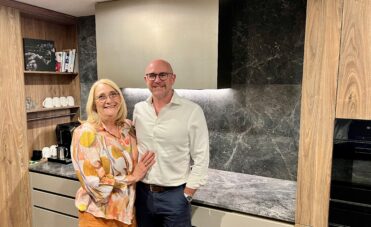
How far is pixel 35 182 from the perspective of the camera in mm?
2453

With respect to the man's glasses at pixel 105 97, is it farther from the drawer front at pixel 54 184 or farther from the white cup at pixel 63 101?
the white cup at pixel 63 101

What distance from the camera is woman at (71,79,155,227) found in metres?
1.55

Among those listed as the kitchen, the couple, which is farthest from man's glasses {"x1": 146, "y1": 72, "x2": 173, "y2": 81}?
the kitchen

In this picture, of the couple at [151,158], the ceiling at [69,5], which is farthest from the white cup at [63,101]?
the couple at [151,158]

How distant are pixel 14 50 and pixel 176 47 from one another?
1.39 metres

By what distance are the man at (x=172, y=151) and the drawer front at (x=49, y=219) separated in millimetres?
1043

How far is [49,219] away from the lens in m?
2.45

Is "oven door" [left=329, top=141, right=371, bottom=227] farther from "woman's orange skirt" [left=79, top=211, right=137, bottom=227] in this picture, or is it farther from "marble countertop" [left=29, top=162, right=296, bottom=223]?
"woman's orange skirt" [left=79, top=211, right=137, bottom=227]

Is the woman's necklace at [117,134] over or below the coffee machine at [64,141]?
over

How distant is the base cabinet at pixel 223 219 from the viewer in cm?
163

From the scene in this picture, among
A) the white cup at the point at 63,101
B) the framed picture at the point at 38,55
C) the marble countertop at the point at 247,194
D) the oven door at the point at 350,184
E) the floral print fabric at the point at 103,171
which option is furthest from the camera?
the white cup at the point at 63,101

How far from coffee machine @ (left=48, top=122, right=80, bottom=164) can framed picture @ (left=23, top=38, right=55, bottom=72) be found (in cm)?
58

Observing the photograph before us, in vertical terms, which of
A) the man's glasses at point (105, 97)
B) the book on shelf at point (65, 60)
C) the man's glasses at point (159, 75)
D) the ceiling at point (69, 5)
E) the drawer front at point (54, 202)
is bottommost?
the drawer front at point (54, 202)

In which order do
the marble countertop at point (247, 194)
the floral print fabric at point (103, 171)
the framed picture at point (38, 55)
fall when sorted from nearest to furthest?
the floral print fabric at point (103, 171), the marble countertop at point (247, 194), the framed picture at point (38, 55)
